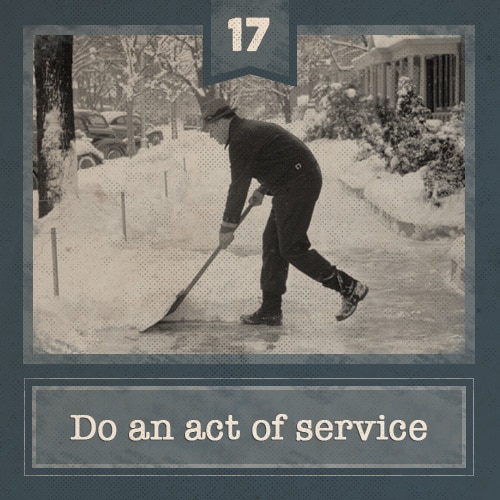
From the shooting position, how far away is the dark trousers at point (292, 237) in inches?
268

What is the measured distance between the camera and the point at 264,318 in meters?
6.75

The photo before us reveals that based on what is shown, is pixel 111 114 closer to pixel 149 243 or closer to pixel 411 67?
pixel 149 243

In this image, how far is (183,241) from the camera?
6781 millimetres

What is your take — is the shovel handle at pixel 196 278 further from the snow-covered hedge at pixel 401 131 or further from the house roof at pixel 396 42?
the house roof at pixel 396 42

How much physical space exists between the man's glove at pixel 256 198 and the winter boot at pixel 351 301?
2.12 feet

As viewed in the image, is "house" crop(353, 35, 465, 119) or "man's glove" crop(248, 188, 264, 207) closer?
"house" crop(353, 35, 465, 119)

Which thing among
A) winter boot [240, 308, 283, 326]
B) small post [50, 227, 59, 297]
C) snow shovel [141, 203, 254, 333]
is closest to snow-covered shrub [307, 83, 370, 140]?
snow shovel [141, 203, 254, 333]

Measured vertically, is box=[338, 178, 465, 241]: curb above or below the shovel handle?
above

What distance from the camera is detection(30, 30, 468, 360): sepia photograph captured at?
22.1ft

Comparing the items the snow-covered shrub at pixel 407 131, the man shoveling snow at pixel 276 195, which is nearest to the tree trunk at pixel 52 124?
the man shoveling snow at pixel 276 195

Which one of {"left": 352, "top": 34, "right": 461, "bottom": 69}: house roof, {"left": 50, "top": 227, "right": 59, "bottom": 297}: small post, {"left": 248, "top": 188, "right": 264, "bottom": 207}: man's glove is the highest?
{"left": 352, "top": 34, "right": 461, "bottom": 69}: house roof

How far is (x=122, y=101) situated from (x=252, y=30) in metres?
0.75

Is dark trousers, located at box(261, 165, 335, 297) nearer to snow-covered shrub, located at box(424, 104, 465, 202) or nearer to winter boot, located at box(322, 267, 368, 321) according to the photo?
winter boot, located at box(322, 267, 368, 321)
